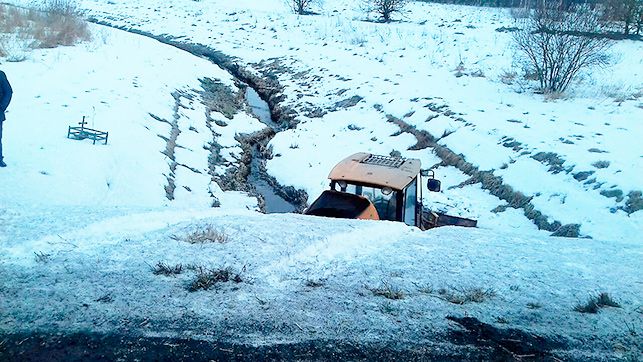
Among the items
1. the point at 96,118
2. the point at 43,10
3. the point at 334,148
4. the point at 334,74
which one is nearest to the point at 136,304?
the point at 96,118

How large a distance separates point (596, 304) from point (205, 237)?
368 centimetres

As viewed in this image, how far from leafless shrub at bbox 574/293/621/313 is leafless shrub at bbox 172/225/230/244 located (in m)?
3.34

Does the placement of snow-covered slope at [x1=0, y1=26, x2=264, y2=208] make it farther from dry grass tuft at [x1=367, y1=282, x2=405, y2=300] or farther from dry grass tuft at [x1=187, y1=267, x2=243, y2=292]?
dry grass tuft at [x1=367, y1=282, x2=405, y2=300]

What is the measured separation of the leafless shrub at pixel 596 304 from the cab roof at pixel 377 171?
12.2 feet

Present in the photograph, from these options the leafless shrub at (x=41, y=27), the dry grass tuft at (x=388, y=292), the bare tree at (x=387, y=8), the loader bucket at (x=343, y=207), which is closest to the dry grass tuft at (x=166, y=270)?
the dry grass tuft at (x=388, y=292)

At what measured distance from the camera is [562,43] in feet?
60.0

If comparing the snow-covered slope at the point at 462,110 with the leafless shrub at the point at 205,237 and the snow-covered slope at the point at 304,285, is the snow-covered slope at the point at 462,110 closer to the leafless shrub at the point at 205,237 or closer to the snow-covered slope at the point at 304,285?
the snow-covered slope at the point at 304,285

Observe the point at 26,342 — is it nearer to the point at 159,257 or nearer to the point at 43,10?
the point at 159,257

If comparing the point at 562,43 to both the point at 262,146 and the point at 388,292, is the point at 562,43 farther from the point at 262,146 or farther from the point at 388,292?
the point at 388,292

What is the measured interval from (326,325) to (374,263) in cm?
141

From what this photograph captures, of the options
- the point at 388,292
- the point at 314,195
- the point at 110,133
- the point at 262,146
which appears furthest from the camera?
the point at 262,146

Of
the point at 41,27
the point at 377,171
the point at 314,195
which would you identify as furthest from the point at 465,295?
the point at 41,27

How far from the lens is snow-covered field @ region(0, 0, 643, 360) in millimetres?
4352

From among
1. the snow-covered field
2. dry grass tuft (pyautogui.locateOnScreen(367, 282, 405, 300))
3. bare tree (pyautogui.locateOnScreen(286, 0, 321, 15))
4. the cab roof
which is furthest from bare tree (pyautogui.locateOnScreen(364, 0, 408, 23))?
dry grass tuft (pyautogui.locateOnScreen(367, 282, 405, 300))
